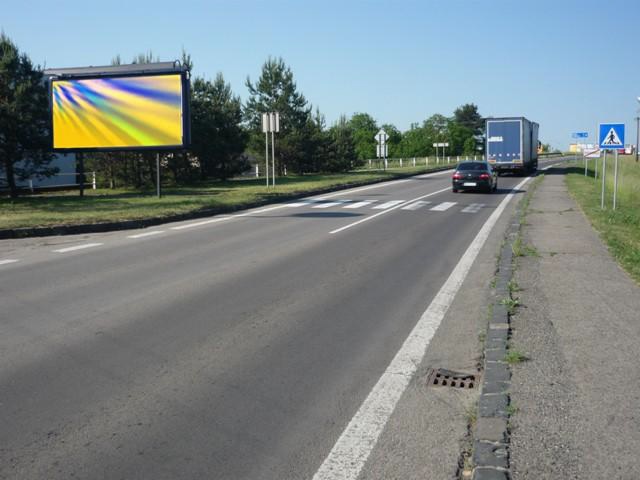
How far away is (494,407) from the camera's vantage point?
4.39m

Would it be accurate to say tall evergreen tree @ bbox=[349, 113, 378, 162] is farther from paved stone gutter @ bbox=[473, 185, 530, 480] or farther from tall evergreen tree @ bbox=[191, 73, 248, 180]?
paved stone gutter @ bbox=[473, 185, 530, 480]

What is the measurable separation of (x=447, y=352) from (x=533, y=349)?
72cm

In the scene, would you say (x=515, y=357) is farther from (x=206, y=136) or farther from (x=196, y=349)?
(x=206, y=136)

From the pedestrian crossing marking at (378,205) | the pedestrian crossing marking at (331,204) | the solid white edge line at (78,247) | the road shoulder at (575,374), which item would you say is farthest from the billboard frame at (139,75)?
the road shoulder at (575,374)

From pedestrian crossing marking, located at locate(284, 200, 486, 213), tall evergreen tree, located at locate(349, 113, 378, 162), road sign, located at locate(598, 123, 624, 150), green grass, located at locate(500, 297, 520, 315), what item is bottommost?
green grass, located at locate(500, 297, 520, 315)

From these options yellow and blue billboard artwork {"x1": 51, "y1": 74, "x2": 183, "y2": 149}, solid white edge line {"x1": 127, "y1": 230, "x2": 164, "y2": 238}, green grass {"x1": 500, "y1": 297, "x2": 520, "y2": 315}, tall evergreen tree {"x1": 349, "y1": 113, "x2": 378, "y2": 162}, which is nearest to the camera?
green grass {"x1": 500, "y1": 297, "x2": 520, "y2": 315}

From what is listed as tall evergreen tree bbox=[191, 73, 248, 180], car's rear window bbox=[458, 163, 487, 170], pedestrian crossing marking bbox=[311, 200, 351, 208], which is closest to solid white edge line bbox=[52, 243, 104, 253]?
pedestrian crossing marking bbox=[311, 200, 351, 208]

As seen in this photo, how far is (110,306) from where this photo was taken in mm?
7719

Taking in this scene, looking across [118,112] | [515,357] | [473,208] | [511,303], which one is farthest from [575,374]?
[118,112]

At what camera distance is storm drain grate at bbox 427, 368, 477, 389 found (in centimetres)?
505

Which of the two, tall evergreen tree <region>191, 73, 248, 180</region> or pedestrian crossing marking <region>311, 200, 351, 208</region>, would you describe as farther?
tall evergreen tree <region>191, 73, 248, 180</region>

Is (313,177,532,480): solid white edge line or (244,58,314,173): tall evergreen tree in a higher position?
(244,58,314,173): tall evergreen tree

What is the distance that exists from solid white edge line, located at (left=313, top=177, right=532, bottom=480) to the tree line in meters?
23.4

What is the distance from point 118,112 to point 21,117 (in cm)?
548
